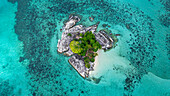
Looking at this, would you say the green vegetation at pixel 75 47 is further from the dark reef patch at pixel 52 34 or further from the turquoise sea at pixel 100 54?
the dark reef patch at pixel 52 34

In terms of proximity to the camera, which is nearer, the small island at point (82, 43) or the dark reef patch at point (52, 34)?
the dark reef patch at point (52, 34)

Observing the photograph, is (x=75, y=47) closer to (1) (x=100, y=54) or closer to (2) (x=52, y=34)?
(1) (x=100, y=54)

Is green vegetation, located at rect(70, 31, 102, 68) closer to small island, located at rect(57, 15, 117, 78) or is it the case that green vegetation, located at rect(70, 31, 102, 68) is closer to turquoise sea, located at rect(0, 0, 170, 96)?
small island, located at rect(57, 15, 117, 78)

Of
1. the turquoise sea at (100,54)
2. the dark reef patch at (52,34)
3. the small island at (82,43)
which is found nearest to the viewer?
the turquoise sea at (100,54)

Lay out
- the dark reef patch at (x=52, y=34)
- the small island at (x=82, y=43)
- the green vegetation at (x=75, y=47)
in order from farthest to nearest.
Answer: the small island at (x=82, y=43) → the green vegetation at (x=75, y=47) → the dark reef patch at (x=52, y=34)

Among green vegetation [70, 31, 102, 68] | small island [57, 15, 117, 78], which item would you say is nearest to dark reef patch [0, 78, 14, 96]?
small island [57, 15, 117, 78]

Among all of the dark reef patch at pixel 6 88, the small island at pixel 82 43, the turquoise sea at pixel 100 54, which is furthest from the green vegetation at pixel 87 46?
the dark reef patch at pixel 6 88

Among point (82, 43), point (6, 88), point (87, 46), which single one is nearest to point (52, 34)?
point (82, 43)

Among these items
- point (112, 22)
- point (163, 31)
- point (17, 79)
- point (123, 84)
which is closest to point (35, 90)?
point (17, 79)
